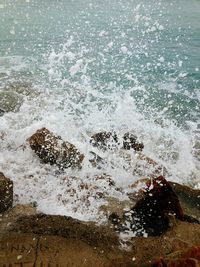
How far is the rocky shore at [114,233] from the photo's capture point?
12.4 ft

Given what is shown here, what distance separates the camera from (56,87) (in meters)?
12.9

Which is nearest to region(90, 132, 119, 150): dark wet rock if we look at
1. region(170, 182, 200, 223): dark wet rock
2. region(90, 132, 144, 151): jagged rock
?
region(90, 132, 144, 151): jagged rock

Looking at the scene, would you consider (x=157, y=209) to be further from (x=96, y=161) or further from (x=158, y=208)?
(x=96, y=161)

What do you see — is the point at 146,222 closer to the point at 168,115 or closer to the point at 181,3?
the point at 168,115

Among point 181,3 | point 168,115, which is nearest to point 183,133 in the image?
point 168,115

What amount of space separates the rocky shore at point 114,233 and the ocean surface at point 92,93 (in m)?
0.56

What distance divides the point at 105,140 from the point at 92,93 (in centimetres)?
488

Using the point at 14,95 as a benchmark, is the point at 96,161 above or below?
above

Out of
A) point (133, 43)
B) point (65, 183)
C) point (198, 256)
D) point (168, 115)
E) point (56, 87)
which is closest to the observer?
point (198, 256)

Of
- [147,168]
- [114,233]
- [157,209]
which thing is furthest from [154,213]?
[147,168]

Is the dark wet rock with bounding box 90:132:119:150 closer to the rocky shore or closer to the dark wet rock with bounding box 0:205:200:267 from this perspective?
the rocky shore

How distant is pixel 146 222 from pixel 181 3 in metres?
37.0

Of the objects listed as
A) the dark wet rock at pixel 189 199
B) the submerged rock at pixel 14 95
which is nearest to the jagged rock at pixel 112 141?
the dark wet rock at pixel 189 199

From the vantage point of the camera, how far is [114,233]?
4500 mm
